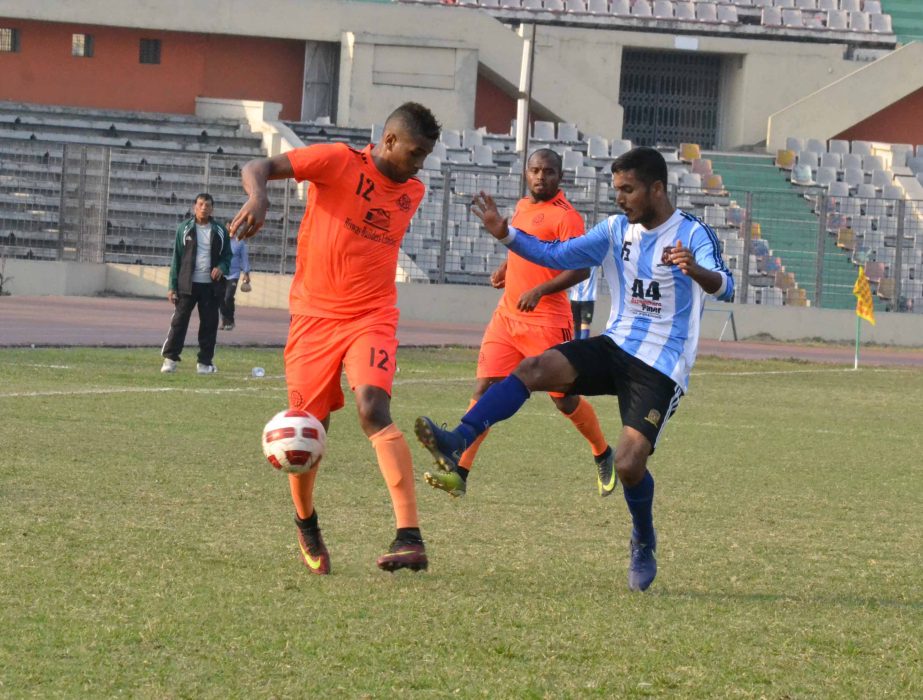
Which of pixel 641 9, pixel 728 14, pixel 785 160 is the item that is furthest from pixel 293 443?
pixel 728 14

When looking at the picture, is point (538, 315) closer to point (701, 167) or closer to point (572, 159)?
point (572, 159)

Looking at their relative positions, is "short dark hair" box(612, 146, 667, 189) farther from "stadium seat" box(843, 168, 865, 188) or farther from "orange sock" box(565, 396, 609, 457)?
"stadium seat" box(843, 168, 865, 188)

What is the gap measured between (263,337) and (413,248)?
24.1 ft

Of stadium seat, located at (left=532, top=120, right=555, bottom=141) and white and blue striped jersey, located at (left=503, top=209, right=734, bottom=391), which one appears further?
stadium seat, located at (left=532, top=120, right=555, bottom=141)

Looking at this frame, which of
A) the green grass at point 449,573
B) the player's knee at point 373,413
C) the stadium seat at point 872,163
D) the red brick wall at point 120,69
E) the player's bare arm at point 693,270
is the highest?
the red brick wall at point 120,69

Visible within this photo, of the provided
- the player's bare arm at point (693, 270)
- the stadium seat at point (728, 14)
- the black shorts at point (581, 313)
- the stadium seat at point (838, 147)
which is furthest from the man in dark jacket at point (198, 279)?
the stadium seat at point (728, 14)

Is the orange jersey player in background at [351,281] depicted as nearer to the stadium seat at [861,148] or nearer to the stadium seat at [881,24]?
the stadium seat at [861,148]

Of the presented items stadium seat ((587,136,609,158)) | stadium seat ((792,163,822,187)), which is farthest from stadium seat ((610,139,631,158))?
stadium seat ((792,163,822,187))

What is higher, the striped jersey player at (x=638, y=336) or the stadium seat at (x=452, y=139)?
the stadium seat at (x=452, y=139)

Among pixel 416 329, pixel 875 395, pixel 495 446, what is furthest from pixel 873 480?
pixel 416 329

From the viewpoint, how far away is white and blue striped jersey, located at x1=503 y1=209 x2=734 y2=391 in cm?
686

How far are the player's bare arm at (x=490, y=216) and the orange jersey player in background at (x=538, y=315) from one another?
8.31 ft

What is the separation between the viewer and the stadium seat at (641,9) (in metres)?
42.7

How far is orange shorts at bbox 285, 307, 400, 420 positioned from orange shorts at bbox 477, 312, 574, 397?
10.4ft
